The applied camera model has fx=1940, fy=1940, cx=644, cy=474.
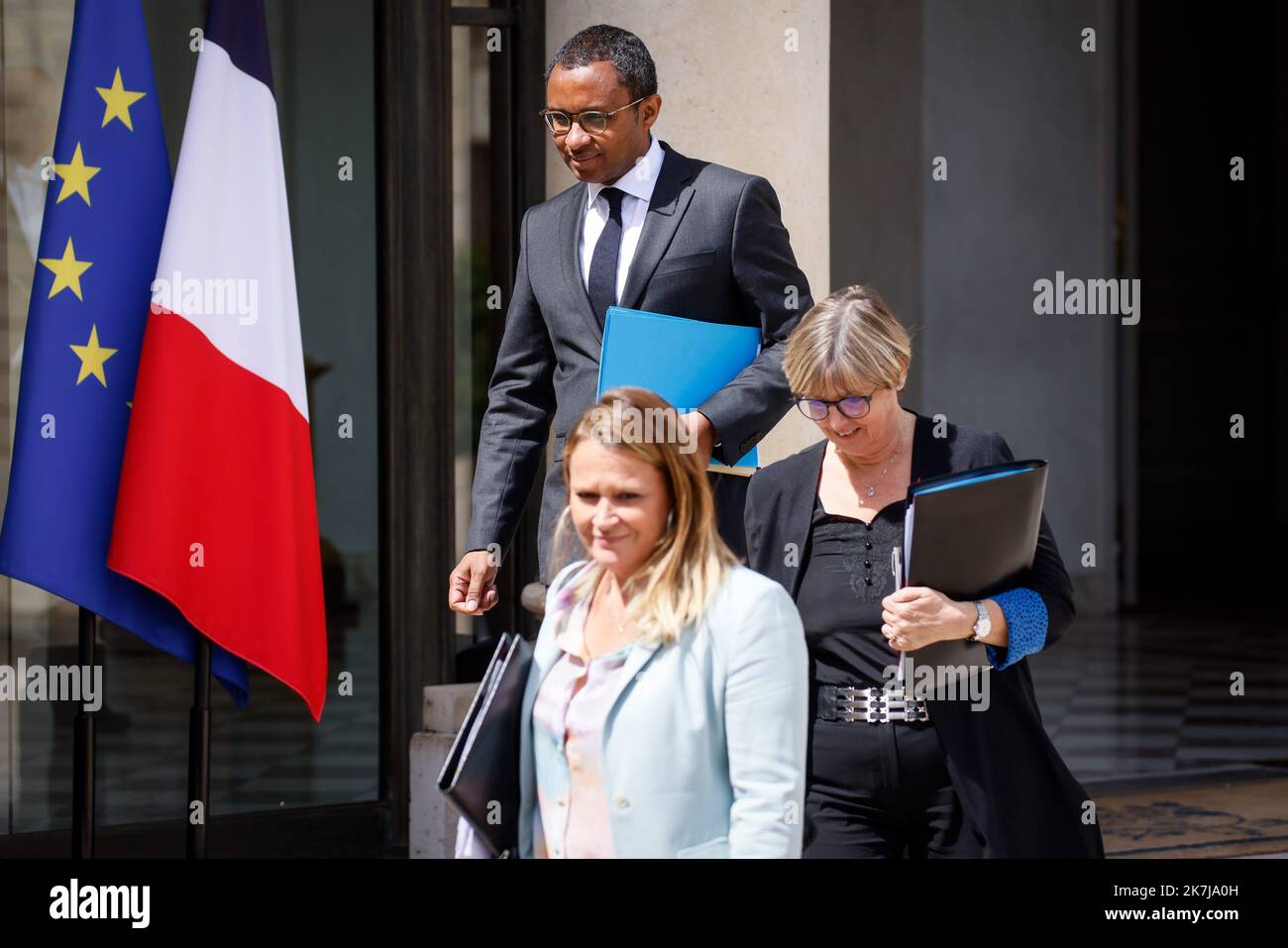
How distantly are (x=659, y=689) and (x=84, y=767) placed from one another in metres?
2.30

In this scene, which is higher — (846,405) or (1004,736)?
(846,405)

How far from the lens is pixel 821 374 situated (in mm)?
3221

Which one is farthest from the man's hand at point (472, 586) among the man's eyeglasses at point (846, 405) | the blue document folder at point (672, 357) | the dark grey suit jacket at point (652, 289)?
the man's eyeglasses at point (846, 405)

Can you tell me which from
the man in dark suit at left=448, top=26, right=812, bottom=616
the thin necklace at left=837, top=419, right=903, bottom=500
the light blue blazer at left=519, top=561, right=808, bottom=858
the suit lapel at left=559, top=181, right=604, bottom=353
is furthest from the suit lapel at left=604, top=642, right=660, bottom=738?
the suit lapel at left=559, top=181, right=604, bottom=353

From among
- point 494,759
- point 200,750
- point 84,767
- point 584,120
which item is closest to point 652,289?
point 584,120

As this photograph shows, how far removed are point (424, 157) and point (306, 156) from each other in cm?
39

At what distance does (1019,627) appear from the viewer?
10.4 ft

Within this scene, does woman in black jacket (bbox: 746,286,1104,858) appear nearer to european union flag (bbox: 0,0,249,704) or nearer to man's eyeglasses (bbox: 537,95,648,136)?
man's eyeglasses (bbox: 537,95,648,136)

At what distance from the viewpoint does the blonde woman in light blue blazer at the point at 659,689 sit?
8.71ft

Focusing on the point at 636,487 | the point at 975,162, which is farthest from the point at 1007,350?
the point at 636,487

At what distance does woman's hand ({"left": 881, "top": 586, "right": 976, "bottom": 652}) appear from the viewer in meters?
3.07

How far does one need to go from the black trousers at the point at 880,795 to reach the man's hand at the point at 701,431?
22.0 inches

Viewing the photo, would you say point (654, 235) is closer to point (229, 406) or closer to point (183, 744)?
point (229, 406)
